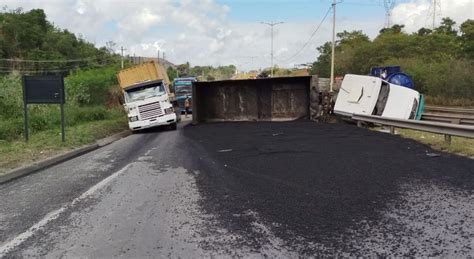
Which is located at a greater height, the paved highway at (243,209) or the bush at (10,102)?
the bush at (10,102)

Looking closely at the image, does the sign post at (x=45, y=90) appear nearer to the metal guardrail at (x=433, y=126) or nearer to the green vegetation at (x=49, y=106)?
the green vegetation at (x=49, y=106)

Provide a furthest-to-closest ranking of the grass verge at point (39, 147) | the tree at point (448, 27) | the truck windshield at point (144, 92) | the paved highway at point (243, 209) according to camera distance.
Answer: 1. the tree at point (448, 27)
2. the truck windshield at point (144, 92)
3. the grass verge at point (39, 147)
4. the paved highway at point (243, 209)


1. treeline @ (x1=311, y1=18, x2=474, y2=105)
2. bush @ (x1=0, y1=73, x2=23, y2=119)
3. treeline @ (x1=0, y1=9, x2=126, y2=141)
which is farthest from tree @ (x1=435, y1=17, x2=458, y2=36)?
bush @ (x1=0, y1=73, x2=23, y2=119)

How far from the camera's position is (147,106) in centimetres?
2208

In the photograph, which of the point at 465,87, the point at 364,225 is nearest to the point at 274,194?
the point at 364,225

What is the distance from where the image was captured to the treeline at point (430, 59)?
40.0m

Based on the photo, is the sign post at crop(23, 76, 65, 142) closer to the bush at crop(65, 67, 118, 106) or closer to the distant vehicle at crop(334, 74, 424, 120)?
the distant vehicle at crop(334, 74, 424, 120)

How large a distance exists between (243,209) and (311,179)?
2.04m

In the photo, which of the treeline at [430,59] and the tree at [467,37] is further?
the tree at [467,37]

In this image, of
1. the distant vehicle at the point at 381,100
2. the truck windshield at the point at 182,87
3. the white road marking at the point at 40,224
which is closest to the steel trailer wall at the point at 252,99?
the distant vehicle at the point at 381,100

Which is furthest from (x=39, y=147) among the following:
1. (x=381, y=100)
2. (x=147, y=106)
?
(x=381, y=100)

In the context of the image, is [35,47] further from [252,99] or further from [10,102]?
[252,99]

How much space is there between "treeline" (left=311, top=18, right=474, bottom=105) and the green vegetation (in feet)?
88.4

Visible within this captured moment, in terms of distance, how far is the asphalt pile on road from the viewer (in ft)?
18.2
